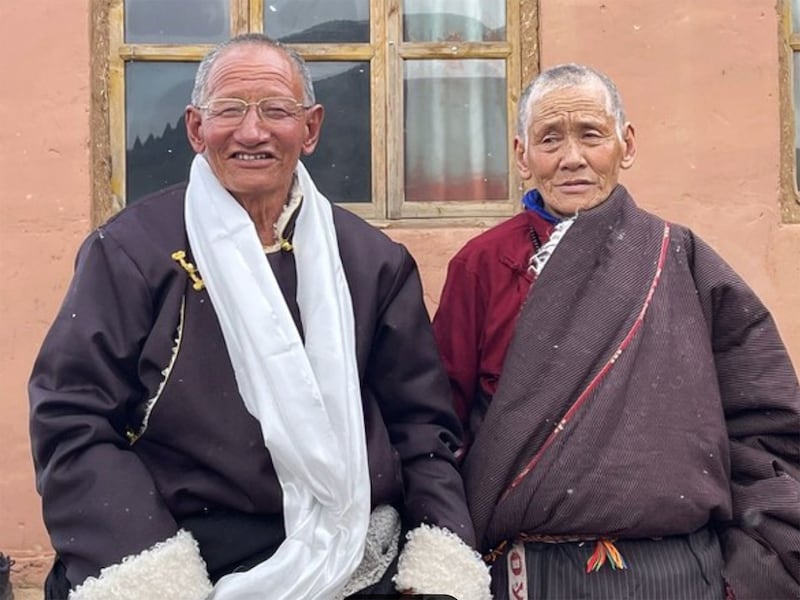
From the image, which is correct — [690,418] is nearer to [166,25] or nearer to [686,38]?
[686,38]

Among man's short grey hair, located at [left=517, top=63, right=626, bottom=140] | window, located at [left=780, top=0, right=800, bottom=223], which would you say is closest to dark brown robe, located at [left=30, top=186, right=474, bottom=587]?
man's short grey hair, located at [left=517, top=63, right=626, bottom=140]

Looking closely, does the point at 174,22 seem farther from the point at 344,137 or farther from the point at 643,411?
the point at 643,411

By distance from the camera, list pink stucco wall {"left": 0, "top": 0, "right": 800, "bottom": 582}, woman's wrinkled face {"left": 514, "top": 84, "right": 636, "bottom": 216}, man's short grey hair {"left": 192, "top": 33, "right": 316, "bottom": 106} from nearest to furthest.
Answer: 1. man's short grey hair {"left": 192, "top": 33, "right": 316, "bottom": 106}
2. woman's wrinkled face {"left": 514, "top": 84, "right": 636, "bottom": 216}
3. pink stucco wall {"left": 0, "top": 0, "right": 800, "bottom": 582}

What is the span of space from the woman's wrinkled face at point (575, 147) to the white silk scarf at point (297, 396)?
573 millimetres

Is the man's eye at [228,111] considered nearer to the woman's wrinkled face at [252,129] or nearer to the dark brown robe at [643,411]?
the woman's wrinkled face at [252,129]

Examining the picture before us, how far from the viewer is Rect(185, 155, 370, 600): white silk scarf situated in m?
2.21

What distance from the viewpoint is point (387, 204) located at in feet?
13.1

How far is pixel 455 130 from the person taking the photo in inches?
160

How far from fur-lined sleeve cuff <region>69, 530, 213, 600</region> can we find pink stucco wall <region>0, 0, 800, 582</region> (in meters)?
1.80

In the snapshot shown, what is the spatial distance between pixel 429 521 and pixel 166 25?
2297 mm

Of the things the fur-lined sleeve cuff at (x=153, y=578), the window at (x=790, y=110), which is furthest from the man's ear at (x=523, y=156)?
the window at (x=790, y=110)

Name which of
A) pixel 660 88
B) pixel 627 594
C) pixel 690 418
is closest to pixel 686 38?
pixel 660 88

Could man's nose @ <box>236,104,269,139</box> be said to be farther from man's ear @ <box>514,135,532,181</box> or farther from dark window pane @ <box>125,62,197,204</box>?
dark window pane @ <box>125,62,197,204</box>

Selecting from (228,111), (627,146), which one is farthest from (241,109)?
(627,146)
